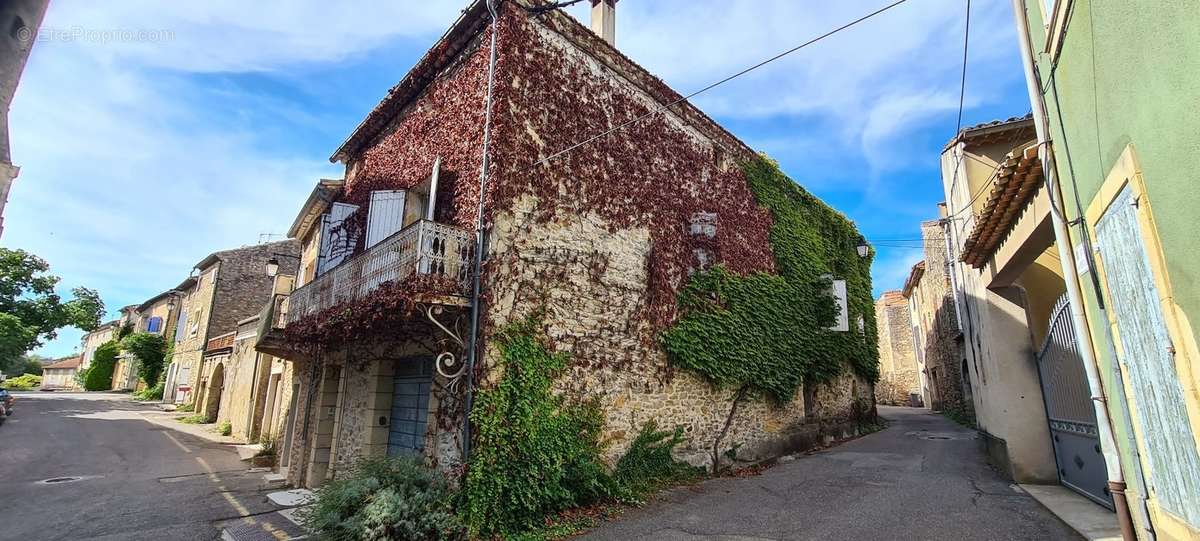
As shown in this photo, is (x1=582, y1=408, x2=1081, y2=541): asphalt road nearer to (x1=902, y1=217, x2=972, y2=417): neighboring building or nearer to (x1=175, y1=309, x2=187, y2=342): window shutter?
(x1=902, y1=217, x2=972, y2=417): neighboring building

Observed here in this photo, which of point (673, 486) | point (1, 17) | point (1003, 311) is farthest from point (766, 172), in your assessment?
point (1, 17)

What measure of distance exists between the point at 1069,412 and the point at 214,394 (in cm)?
2775

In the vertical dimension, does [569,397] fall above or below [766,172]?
below

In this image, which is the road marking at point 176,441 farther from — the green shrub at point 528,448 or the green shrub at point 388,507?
the green shrub at point 528,448

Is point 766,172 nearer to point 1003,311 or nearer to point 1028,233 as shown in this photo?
point 1003,311

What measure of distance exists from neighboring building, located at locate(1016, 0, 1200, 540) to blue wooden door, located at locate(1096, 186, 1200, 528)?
0.01 metres

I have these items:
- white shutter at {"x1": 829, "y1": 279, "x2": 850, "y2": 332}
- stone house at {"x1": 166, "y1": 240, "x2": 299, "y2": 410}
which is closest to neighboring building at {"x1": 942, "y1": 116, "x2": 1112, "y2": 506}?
white shutter at {"x1": 829, "y1": 279, "x2": 850, "y2": 332}

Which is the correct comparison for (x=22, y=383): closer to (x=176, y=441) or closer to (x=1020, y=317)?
(x=176, y=441)

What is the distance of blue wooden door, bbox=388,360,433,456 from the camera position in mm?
8789

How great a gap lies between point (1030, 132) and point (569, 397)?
9.90 metres

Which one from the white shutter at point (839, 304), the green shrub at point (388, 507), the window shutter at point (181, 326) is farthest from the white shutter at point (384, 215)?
the window shutter at point (181, 326)

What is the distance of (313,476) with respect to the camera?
10570 mm

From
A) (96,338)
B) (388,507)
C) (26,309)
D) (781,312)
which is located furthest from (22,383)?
(781,312)

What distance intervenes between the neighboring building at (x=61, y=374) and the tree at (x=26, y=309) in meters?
25.7
